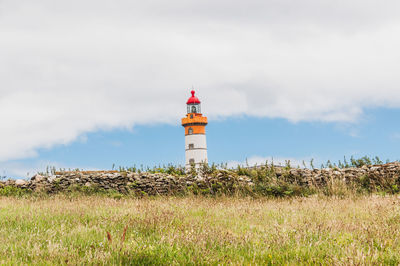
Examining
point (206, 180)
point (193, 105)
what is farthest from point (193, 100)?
point (206, 180)

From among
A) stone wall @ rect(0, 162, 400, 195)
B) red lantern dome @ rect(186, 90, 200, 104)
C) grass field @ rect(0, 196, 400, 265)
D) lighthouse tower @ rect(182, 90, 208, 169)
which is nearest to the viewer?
grass field @ rect(0, 196, 400, 265)

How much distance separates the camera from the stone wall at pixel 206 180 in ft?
46.4

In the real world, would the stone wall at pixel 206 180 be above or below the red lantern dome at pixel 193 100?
below

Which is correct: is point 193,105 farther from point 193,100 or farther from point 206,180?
point 206,180

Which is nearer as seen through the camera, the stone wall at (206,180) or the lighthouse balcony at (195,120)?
the stone wall at (206,180)

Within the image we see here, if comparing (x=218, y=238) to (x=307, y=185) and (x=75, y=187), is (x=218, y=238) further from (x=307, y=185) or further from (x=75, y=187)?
(x=75, y=187)

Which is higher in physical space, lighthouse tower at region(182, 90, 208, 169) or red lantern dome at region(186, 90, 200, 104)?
red lantern dome at region(186, 90, 200, 104)

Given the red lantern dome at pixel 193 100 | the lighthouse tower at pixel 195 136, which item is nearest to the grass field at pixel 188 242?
the lighthouse tower at pixel 195 136

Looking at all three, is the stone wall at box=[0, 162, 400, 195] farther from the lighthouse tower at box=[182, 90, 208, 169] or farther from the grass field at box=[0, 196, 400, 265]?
the lighthouse tower at box=[182, 90, 208, 169]

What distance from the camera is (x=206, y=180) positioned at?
14281 mm

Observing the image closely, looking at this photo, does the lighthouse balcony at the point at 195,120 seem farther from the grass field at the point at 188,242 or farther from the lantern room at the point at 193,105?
the grass field at the point at 188,242

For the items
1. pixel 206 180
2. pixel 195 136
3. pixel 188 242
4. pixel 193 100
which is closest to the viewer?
pixel 188 242

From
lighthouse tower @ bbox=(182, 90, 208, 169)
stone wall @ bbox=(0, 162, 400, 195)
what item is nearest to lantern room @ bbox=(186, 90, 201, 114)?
lighthouse tower @ bbox=(182, 90, 208, 169)

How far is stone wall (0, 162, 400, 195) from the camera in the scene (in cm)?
1413
